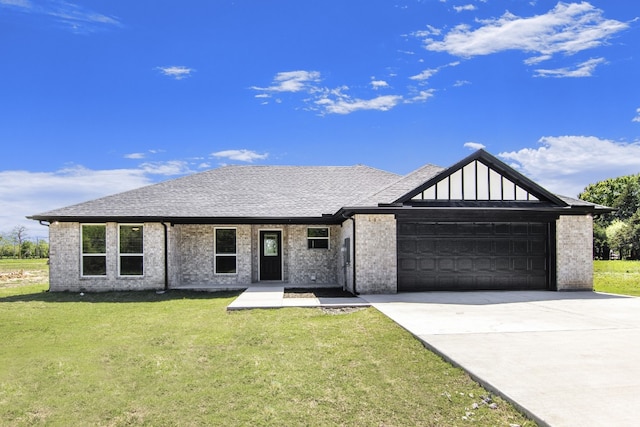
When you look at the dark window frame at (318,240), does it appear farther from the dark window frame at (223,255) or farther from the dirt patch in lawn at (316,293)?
the dark window frame at (223,255)

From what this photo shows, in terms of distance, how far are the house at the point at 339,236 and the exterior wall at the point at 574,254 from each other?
3cm

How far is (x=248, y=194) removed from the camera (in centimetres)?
1744

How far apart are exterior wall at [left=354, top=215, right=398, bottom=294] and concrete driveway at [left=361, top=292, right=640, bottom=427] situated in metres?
0.86

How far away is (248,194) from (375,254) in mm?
6669

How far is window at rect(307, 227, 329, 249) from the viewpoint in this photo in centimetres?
1611

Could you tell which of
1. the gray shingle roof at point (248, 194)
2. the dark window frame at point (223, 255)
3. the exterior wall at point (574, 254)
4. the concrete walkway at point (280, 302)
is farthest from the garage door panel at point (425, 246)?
the dark window frame at point (223, 255)

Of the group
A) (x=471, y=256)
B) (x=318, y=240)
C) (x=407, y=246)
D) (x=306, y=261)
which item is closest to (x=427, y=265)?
(x=407, y=246)

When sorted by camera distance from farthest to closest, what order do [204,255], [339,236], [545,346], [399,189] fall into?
[339,236] < [204,255] < [399,189] < [545,346]

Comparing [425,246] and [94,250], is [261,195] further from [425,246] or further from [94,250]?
[425,246]

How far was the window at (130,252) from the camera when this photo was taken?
49.0 ft

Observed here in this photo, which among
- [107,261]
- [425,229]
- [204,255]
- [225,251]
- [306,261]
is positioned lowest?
[306,261]

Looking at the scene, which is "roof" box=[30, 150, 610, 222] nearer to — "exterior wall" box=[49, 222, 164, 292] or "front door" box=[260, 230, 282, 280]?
"exterior wall" box=[49, 222, 164, 292]

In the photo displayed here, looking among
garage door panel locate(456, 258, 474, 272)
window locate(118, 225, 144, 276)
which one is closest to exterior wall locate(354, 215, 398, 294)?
garage door panel locate(456, 258, 474, 272)

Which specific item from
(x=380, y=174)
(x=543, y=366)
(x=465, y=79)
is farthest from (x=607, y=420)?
(x=380, y=174)
